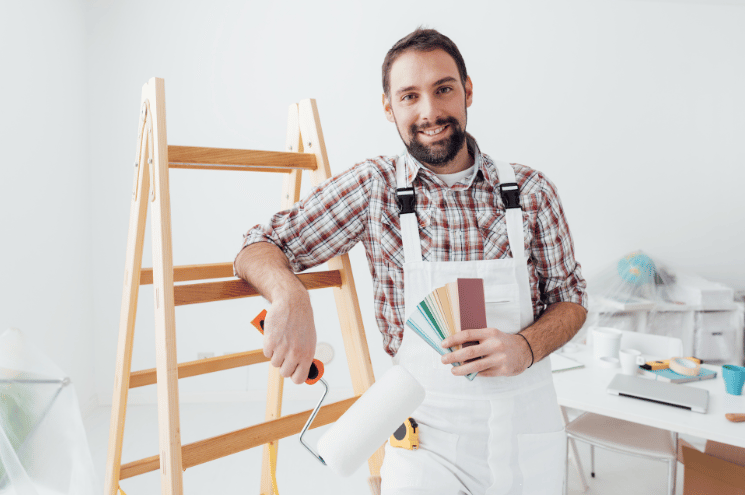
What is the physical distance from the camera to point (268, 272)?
954 mm

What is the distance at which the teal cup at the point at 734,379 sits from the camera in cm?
157

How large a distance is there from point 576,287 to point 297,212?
2.54ft

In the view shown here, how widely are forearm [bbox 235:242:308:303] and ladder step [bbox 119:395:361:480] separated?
0.30 m

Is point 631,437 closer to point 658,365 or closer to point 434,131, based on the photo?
point 658,365

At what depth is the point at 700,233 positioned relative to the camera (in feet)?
11.2

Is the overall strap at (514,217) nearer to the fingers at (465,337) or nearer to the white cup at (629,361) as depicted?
the fingers at (465,337)

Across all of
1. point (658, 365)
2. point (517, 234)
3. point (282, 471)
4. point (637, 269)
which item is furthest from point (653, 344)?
point (282, 471)

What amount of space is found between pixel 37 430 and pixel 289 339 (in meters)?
0.56

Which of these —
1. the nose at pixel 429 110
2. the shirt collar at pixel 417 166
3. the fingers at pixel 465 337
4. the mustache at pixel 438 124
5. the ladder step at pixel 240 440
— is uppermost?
the nose at pixel 429 110

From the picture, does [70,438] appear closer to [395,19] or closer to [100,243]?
[100,243]

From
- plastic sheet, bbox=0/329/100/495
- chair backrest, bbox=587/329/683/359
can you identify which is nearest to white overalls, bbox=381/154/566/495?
plastic sheet, bbox=0/329/100/495

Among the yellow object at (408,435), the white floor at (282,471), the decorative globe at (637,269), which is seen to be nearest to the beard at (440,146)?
the yellow object at (408,435)

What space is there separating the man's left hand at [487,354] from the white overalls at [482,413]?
93 millimetres

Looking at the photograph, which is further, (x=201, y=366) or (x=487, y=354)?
(x=201, y=366)
